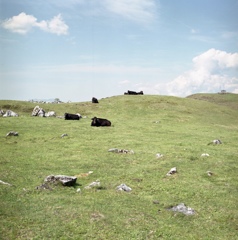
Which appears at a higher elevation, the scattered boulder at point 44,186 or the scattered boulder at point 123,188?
the scattered boulder at point 44,186

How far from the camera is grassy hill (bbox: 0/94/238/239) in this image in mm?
12195

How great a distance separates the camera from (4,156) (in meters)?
23.8

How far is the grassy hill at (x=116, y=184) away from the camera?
480 inches

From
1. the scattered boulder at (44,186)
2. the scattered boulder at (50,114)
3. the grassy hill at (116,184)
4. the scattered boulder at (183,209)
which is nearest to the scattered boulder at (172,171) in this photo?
the grassy hill at (116,184)

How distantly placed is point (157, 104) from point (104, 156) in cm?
3961

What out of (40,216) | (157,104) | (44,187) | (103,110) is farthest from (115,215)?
(157,104)

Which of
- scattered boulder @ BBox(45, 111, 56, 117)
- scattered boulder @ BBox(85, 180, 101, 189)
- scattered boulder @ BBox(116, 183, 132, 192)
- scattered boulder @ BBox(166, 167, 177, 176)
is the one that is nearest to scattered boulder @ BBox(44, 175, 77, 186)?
scattered boulder @ BBox(85, 180, 101, 189)

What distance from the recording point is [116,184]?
17797 mm

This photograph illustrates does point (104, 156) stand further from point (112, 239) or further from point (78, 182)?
point (112, 239)

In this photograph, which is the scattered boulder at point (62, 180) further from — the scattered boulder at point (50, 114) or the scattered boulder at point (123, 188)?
the scattered boulder at point (50, 114)

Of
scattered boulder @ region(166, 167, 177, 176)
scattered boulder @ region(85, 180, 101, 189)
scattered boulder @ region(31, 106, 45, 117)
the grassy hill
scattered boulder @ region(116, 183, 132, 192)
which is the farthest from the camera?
scattered boulder @ region(31, 106, 45, 117)

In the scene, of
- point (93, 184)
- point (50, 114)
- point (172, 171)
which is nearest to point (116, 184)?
point (93, 184)

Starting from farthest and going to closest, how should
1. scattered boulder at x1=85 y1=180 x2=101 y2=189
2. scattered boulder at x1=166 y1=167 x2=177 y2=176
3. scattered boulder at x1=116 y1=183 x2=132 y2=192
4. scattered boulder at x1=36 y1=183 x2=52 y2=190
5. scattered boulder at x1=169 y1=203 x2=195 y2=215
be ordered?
scattered boulder at x1=166 y1=167 x2=177 y2=176 < scattered boulder at x1=85 y1=180 x2=101 y2=189 < scattered boulder at x1=116 y1=183 x2=132 y2=192 < scattered boulder at x1=36 y1=183 x2=52 y2=190 < scattered boulder at x1=169 y1=203 x2=195 y2=215

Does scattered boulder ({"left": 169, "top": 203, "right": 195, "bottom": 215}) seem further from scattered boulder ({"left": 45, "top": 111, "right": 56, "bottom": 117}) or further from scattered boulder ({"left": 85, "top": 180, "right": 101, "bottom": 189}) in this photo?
scattered boulder ({"left": 45, "top": 111, "right": 56, "bottom": 117})
